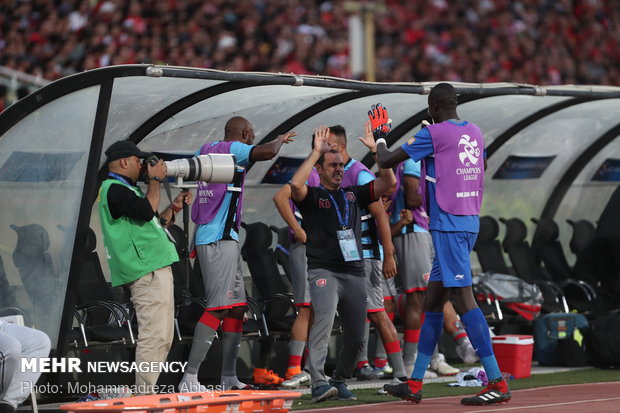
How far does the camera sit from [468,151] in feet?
29.3

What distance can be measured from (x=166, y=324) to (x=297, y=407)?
1.14 m

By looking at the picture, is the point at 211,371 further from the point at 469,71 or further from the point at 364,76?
the point at 469,71

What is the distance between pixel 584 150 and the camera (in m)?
14.7

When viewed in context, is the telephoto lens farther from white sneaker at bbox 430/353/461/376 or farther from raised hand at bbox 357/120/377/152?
white sneaker at bbox 430/353/461/376

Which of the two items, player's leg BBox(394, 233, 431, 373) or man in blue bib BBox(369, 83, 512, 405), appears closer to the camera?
man in blue bib BBox(369, 83, 512, 405)

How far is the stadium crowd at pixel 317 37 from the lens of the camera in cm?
2045

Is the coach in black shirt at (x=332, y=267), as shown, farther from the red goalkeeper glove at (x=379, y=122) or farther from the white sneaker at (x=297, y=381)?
the white sneaker at (x=297, y=381)

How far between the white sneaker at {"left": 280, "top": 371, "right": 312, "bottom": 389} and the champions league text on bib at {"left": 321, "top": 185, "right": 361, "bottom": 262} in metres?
1.57

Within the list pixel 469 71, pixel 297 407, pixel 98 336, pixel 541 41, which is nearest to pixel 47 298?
pixel 98 336

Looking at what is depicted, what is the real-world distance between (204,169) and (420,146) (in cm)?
155

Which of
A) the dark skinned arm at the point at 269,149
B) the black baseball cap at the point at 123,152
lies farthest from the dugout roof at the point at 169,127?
the dark skinned arm at the point at 269,149

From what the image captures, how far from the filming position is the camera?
8.91m

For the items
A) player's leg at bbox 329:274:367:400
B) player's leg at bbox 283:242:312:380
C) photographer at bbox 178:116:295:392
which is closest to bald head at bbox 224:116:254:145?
photographer at bbox 178:116:295:392

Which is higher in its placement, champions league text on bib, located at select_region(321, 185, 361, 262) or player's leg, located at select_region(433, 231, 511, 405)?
champions league text on bib, located at select_region(321, 185, 361, 262)
